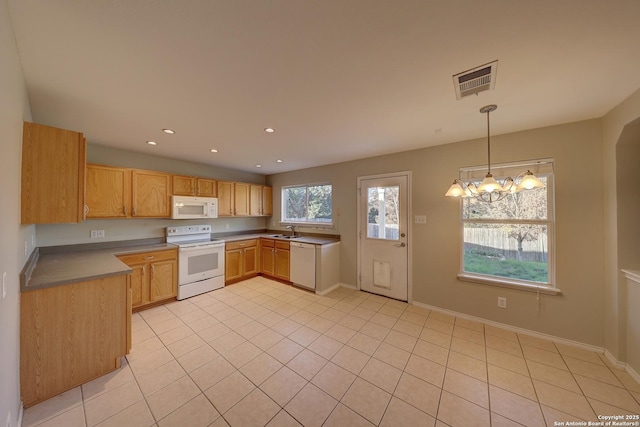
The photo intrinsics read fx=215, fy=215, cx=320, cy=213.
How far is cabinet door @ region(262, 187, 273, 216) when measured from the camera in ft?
17.2

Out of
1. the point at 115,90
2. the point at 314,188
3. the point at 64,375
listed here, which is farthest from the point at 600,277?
the point at 64,375

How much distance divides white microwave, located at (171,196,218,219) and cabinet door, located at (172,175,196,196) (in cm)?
12

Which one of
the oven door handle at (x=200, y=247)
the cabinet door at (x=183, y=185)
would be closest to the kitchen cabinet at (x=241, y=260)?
the oven door handle at (x=200, y=247)

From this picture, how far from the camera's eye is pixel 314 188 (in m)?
4.74

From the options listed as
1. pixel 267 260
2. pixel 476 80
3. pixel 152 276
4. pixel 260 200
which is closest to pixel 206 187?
pixel 260 200

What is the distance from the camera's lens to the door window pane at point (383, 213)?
140 inches

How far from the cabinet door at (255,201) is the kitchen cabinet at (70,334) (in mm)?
3024

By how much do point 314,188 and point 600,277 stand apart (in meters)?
4.12

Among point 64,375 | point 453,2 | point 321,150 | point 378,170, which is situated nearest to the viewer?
point 453,2

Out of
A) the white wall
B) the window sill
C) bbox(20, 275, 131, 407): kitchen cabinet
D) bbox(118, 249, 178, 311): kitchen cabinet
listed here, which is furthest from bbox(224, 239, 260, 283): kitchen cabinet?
the window sill

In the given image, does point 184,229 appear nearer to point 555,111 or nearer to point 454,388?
point 454,388

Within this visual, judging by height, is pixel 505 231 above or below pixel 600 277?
above

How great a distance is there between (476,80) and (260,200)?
4.47 meters

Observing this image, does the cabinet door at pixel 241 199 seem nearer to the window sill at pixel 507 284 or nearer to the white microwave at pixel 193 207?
Answer: the white microwave at pixel 193 207
